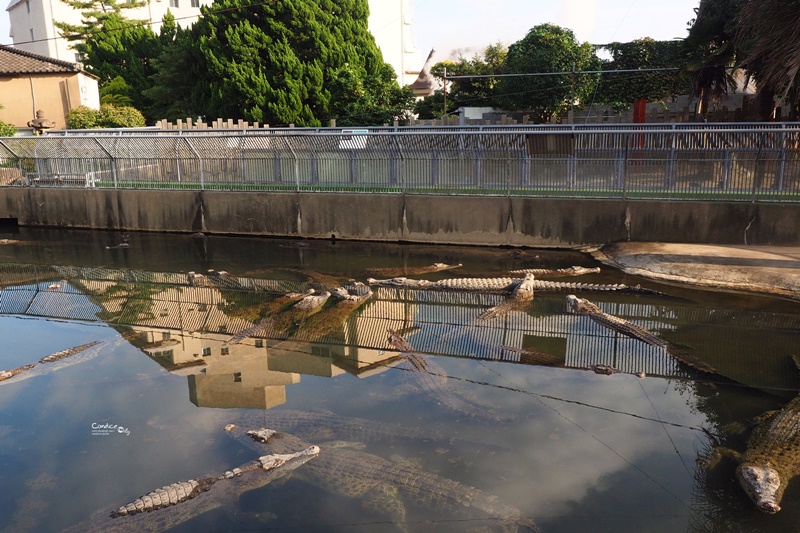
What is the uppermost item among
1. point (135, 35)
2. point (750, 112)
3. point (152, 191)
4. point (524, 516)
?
point (135, 35)

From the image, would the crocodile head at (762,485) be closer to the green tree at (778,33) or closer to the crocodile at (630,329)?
the crocodile at (630,329)

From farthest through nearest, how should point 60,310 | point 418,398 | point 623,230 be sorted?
point 623,230
point 60,310
point 418,398

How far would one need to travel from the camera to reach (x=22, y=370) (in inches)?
316

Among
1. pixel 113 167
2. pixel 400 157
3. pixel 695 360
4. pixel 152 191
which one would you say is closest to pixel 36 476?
pixel 695 360

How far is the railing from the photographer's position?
1299cm

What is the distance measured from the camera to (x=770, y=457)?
5.53m

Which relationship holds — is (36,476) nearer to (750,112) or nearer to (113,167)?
(113,167)

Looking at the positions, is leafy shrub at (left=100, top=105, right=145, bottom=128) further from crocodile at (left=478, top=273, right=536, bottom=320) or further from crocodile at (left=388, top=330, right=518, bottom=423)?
crocodile at (left=388, top=330, right=518, bottom=423)

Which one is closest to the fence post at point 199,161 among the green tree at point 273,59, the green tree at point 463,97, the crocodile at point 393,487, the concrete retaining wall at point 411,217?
the concrete retaining wall at point 411,217

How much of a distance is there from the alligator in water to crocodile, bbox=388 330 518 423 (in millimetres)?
2029

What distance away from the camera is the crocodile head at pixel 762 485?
4961mm

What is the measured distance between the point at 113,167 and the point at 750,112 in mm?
19144

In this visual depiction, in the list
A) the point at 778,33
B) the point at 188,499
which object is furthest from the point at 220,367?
the point at 778,33

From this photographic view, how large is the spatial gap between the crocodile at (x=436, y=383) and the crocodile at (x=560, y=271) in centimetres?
391
